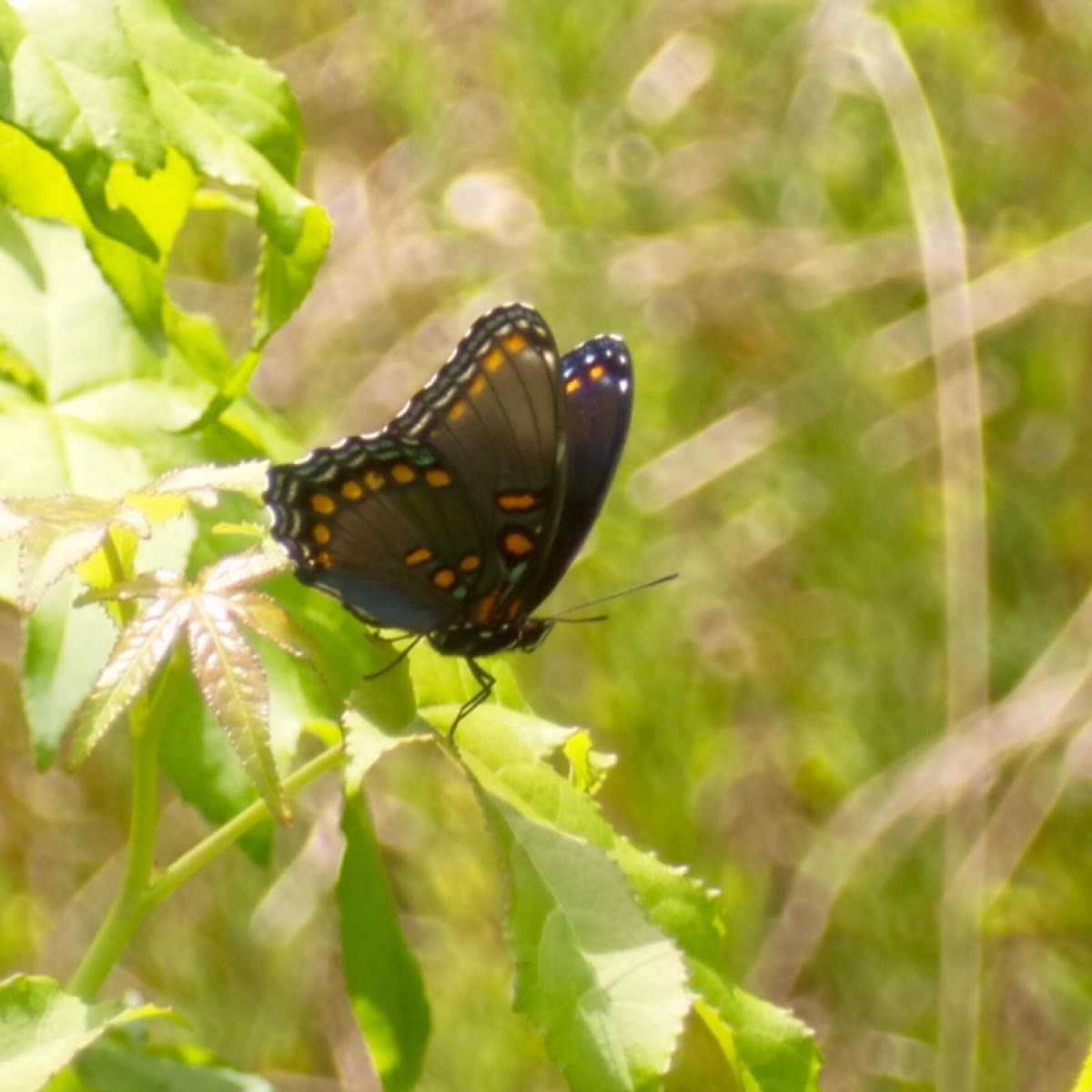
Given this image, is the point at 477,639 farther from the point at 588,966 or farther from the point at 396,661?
the point at 588,966

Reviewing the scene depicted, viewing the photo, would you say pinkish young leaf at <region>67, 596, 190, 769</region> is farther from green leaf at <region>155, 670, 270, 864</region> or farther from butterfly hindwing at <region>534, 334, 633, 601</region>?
butterfly hindwing at <region>534, 334, 633, 601</region>

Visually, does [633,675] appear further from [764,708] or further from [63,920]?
[63,920]

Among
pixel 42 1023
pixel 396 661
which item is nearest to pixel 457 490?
pixel 396 661

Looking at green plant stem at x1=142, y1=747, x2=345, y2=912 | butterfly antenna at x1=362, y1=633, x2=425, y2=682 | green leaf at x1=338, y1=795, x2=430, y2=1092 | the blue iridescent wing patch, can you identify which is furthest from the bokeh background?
green plant stem at x1=142, y1=747, x2=345, y2=912

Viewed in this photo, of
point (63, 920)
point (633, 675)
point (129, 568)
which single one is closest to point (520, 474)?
point (129, 568)

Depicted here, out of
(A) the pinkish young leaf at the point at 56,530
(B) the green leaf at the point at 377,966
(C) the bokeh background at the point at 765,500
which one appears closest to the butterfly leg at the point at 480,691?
(B) the green leaf at the point at 377,966

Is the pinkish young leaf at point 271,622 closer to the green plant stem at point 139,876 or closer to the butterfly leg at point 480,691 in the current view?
the green plant stem at point 139,876
